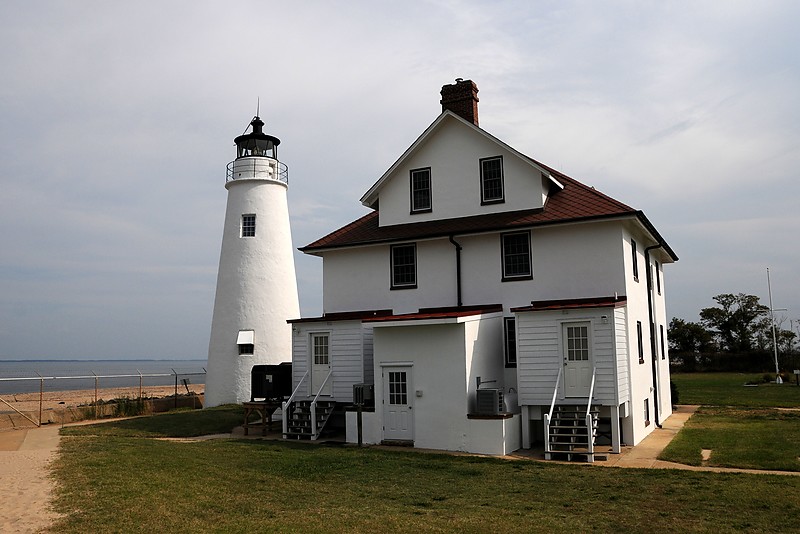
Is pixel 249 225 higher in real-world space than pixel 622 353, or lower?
higher

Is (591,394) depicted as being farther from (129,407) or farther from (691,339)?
(691,339)

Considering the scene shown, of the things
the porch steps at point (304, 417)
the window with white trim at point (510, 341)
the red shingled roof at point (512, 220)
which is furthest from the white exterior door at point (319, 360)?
the window with white trim at point (510, 341)

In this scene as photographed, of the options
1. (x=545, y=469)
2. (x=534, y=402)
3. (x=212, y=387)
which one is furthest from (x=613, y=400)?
(x=212, y=387)

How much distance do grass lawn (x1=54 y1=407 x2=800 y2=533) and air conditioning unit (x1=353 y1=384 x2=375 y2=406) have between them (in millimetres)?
2327

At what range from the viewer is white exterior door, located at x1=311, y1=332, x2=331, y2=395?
62.7ft

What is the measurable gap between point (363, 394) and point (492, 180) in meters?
7.26

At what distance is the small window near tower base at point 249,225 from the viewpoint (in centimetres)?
2692

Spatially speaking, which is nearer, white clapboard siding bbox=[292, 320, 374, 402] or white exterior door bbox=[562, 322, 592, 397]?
white exterior door bbox=[562, 322, 592, 397]

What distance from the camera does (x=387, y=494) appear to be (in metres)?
10.6

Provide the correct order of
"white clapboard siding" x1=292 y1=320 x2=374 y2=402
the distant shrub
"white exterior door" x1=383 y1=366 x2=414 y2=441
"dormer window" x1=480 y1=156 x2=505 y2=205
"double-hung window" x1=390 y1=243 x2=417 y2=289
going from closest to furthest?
"white exterior door" x1=383 y1=366 x2=414 y2=441
"white clapboard siding" x1=292 y1=320 x2=374 y2=402
"dormer window" x1=480 y1=156 x2=505 y2=205
"double-hung window" x1=390 y1=243 x2=417 y2=289
the distant shrub

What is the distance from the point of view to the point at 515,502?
32.6 feet

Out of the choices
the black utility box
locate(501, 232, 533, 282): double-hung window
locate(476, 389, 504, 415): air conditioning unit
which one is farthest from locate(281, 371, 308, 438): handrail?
locate(501, 232, 533, 282): double-hung window

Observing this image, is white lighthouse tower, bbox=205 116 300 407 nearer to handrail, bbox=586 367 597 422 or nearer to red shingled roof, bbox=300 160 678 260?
red shingled roof, bbox=300 160 678 260

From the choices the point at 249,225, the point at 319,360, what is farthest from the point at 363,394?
the point at 249,225
